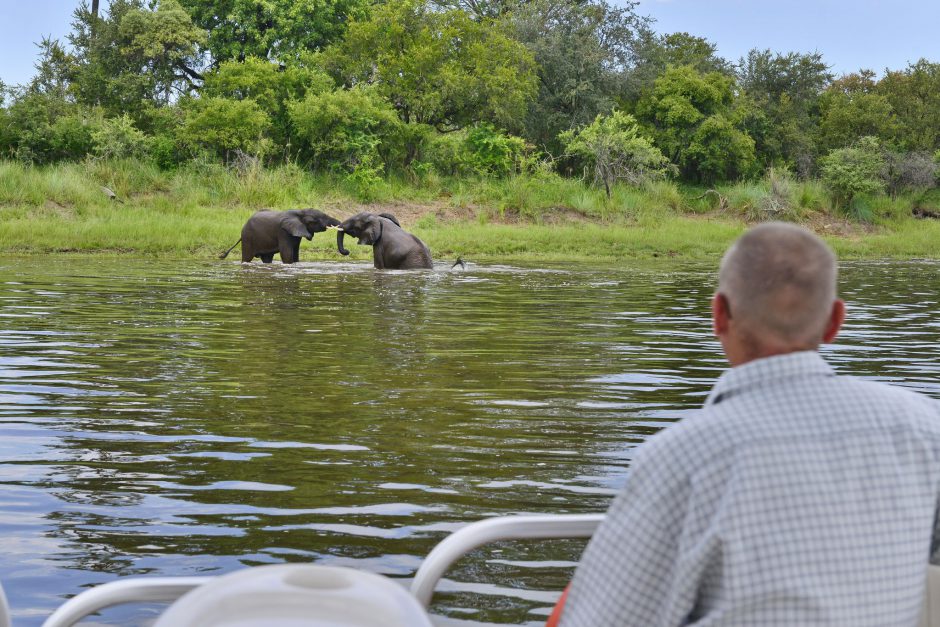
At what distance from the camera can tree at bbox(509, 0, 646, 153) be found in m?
40.1

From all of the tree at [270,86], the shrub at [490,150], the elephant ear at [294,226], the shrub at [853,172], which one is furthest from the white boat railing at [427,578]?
the shrub at [853,172]

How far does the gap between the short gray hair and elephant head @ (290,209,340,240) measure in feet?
65.8

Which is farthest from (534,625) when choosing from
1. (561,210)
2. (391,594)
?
(561,210)

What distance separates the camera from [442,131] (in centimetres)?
3731

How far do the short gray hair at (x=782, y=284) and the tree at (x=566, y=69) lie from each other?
3735cm

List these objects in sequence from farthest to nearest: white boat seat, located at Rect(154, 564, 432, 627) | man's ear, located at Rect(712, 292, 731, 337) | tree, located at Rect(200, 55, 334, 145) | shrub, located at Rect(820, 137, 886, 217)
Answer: shrub, located at Rect(820, 137, 886, 217) → tree, located at Rect(200, 55, 334, 145) → man's ear, located at Rect(712, 292, 731, 337) → white boat seat, located at Rect(154, 564, 432, 627)

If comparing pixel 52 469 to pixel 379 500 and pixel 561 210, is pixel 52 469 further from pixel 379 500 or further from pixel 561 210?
pixel 561 210

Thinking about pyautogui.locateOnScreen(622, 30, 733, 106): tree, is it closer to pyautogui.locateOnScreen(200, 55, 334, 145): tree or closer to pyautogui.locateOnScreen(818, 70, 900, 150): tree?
pyautogui.locateOnScreen(818, 70, 900, 150): tree

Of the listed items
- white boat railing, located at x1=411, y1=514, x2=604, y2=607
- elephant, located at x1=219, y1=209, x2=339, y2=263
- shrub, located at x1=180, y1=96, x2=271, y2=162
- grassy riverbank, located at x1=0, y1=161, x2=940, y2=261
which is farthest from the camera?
A: shrub, located at x1=180, y1=96, x2=271, y2=162

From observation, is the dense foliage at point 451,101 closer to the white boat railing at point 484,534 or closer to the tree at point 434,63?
the tree at point 434,63

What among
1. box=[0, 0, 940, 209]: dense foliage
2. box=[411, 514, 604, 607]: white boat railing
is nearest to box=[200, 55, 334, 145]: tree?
box=[0, 0, 940, 209]: dense foliage

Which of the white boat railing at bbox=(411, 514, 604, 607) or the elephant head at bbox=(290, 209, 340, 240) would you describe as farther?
the elephant head at bbox=(290, 209, 340, 240)

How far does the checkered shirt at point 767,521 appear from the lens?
2016 millimetres

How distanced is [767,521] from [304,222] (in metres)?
21.2
